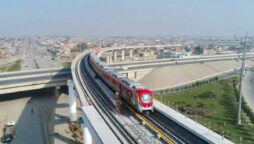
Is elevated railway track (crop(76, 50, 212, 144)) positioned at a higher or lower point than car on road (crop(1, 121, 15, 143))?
higher

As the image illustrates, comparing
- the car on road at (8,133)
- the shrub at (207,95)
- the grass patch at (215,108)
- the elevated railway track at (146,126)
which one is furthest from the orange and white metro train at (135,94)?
the shrub at (207,95)

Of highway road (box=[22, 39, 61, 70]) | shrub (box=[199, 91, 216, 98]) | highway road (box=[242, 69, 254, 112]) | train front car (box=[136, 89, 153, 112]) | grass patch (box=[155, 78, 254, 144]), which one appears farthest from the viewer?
highway road (box=[22, 39, 61, 70])

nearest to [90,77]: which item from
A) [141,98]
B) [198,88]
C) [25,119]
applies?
[25,119]

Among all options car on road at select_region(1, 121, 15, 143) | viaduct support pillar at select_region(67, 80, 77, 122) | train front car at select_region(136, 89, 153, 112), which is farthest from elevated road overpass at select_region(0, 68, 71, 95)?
train front car at select_region(136, 89, 153, 112)

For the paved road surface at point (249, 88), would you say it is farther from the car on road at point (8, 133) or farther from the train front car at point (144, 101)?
the car on road at point (8, 133)

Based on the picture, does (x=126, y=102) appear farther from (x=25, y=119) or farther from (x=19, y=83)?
(x=19, y=83)

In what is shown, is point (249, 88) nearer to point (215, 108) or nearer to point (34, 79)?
point (215, 108)

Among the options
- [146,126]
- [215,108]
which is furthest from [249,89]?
[146,126]

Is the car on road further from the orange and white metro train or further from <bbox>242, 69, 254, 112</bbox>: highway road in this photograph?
<bbox>242, 69, 254, 112</bbox>: highway road

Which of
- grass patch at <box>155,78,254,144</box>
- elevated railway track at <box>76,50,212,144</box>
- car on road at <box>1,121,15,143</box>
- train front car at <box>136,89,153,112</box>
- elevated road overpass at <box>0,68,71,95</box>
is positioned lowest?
car on road at <box>1,121,15,143</box>
